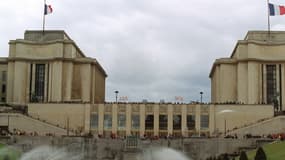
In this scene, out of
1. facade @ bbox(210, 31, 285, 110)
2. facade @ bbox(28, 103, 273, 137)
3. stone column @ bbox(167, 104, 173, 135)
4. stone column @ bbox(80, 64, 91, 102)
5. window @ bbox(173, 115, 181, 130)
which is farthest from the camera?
stone column @ bbox(80, 64, 91, 102)

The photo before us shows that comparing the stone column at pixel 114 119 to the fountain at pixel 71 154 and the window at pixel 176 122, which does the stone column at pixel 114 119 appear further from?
the fountain at pixel 71 154

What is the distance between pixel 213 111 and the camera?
4486 inches

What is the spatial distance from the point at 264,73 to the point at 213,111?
23.4 metres

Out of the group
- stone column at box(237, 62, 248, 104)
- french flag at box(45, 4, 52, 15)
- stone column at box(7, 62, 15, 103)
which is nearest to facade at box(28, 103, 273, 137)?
stone column at box(237, 62, 248, 104)

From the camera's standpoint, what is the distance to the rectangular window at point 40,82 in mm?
135925

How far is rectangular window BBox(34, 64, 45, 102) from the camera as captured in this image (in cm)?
13593

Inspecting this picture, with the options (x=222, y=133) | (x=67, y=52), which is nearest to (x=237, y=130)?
(x=222, y=133)

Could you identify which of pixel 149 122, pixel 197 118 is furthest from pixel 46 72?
pixel 197 118

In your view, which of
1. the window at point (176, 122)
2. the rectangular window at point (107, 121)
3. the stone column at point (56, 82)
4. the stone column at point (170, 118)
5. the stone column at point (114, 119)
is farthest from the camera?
the stone column at point (56, 82)

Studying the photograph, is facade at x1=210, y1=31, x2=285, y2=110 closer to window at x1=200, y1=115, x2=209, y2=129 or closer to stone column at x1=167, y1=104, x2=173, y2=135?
window at x1=200, y1=115, x2=209, y2=129

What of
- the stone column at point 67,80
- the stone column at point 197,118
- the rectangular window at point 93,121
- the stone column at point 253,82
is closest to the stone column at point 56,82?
the stone column at point 67,80

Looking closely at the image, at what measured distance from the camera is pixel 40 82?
449ft

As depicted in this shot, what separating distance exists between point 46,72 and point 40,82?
107 inches

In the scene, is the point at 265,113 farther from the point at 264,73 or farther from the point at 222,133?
the point at 264,73
